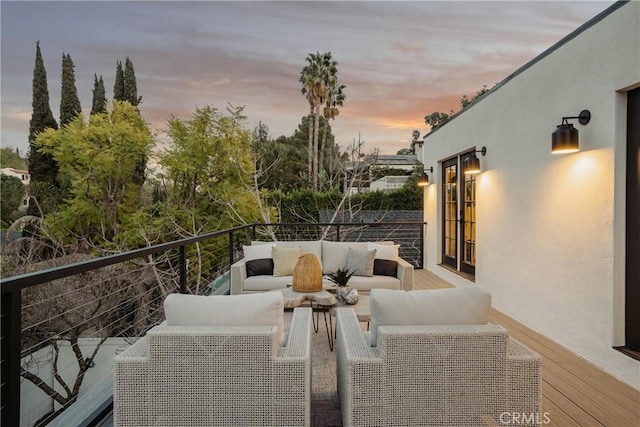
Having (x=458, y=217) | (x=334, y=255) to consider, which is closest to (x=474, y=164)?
(x=458, y=217)

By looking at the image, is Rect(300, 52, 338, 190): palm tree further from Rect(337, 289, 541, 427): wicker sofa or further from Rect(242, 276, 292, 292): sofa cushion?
Rect(337, 289, 541, 427): wicker sofa

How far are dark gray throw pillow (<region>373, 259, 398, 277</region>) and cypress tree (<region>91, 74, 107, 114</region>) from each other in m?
14.8

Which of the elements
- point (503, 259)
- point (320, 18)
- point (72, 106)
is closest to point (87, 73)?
point (72, 106)

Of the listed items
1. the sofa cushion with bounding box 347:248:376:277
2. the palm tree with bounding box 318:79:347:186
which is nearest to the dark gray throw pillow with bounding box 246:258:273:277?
the sofa cushion with bounding box 347:248:376:277

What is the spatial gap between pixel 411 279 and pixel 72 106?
50.1ft

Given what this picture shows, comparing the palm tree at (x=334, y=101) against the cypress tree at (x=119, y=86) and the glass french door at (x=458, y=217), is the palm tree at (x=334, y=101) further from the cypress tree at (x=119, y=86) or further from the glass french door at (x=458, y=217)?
the glass french door at (x=458, y=217)

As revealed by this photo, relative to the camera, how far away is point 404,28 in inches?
256

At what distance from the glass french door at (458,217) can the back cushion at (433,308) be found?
12.8 ft

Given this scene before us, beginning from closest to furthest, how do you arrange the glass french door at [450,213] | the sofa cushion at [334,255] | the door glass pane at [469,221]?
1. the sofa cushion at [334,255]
2. the door glass pane at [469,221]
3. the glass french door at [450,213]

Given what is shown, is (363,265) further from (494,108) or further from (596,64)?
(596,64)

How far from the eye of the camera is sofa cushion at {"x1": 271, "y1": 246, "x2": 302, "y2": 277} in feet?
15.2

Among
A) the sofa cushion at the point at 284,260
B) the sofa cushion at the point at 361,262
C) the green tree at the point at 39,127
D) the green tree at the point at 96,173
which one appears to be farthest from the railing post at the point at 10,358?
the green tree at the point at 39,127

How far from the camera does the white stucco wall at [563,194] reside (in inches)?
103

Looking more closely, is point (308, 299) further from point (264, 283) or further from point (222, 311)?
point (222, 311)
